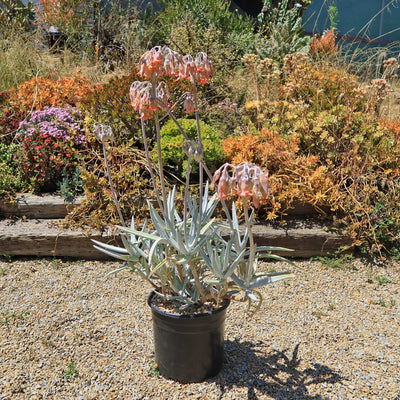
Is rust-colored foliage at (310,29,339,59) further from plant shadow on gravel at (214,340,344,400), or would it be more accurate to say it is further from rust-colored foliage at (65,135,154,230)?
plant shadow on gravel at (214,340,344,400)

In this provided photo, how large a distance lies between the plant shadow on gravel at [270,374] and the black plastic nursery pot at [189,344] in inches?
4.8

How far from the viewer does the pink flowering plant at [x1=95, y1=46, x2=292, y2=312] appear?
1.84 m

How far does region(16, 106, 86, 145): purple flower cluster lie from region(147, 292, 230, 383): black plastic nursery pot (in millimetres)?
2565

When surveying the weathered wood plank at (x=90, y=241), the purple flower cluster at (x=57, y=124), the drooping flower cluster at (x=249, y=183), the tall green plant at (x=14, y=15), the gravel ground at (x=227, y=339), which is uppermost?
the tall green plant at (x=14, y=15)

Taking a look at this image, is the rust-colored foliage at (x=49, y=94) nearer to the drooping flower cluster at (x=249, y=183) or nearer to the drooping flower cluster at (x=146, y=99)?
the drooping flower cluster at (x=146, y=99)

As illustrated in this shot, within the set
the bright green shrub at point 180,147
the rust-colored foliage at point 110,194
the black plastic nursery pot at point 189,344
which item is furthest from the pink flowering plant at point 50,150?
the black plastic nursery pot at point 189,344

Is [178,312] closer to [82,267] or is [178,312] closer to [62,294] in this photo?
[62,294]

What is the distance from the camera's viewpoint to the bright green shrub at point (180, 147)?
4238 millimetres

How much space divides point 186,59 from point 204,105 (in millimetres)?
3739

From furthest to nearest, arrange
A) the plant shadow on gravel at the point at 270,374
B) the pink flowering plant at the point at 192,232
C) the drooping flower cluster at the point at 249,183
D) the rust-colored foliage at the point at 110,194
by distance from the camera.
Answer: the rust-colored foliage at the point at 110,194 → the plant shadow on gravel at the point at 270,374 → the pink flowering plant at the point at 192,232 → the drooping flower cluster at the point at 249,183

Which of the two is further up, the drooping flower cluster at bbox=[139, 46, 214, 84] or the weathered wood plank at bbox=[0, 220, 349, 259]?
the drooping flower cluster at bbox=[139, 46, 214, 84]

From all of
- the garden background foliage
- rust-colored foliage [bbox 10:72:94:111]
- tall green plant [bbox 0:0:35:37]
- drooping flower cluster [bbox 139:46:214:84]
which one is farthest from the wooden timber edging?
tall green plant [bbox 0:0:35:37]

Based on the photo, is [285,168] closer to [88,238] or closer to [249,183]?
[88,238]

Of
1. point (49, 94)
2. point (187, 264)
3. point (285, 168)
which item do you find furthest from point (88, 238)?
point (49, 94)
